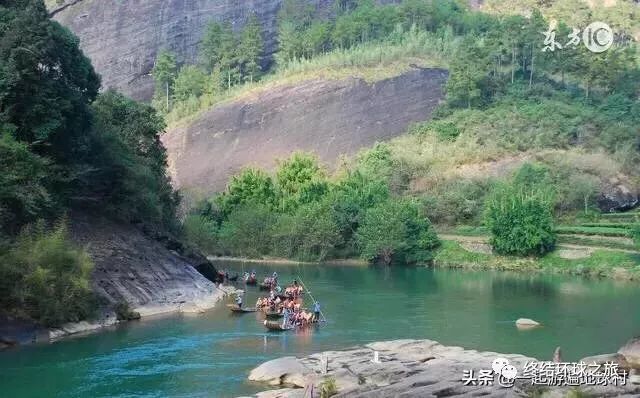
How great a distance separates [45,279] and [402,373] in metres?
16.7

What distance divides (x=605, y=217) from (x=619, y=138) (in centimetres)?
1378

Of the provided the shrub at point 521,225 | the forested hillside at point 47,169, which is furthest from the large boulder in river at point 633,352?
the shrub at point 521,225

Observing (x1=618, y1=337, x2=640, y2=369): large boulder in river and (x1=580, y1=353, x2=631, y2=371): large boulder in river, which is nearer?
(x1=580, y1=353, x2=631, y2=371): large boulder in river

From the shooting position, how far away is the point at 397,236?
7838 cm

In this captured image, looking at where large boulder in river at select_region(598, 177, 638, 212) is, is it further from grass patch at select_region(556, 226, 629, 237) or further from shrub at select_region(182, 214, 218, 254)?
shrub at select_region(182, 214, 218, 254)

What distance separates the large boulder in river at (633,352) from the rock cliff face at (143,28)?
106 metres

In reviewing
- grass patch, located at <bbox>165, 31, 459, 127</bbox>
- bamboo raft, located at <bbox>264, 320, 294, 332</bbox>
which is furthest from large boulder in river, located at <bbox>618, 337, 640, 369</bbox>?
grass patch, located at <bbox>165, 31, 459, 127</bbox>

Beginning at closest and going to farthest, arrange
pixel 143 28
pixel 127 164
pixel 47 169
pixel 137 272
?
1. pixel 47 169
2. pixel 137 272
3. pixel 127 164
4. pixel 143 28

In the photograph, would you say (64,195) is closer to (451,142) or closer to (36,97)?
(36,97)

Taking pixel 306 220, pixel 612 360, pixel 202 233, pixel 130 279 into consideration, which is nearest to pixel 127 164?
pixel 130 279

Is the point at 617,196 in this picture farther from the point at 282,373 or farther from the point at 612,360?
the point at 282,373

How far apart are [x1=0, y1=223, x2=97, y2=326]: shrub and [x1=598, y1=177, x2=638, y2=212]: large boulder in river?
199 feet

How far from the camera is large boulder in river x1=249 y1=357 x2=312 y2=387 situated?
94.7 ft

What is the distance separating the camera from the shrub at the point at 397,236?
78.4 meters
